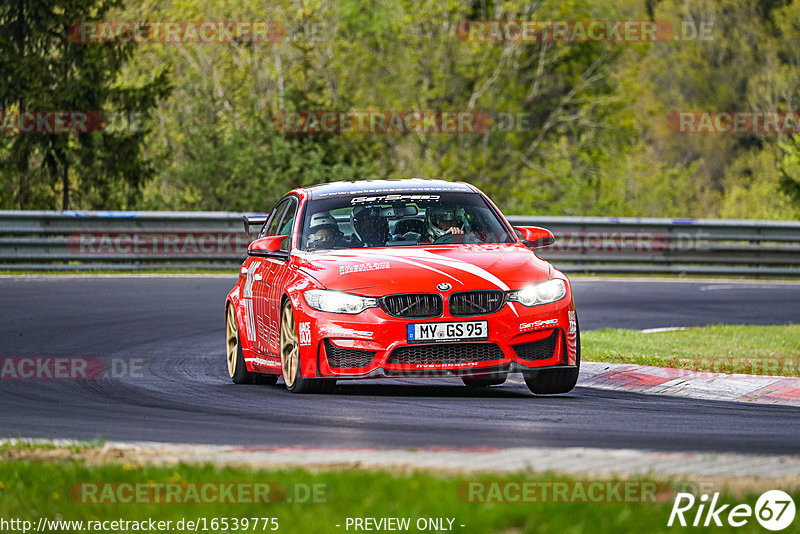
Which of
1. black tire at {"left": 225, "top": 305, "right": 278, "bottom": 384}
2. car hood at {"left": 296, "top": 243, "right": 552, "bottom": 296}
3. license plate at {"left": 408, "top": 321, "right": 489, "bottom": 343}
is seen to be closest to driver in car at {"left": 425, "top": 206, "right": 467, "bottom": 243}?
car hood at {"left": 296, "top": 243, "right": 552, "bottom": 296}

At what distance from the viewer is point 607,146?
4300 cm

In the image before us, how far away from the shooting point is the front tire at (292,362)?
10.4 m

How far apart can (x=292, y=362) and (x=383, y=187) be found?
1987 mm

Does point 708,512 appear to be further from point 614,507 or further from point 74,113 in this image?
point 74,113

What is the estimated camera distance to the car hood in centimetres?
1002

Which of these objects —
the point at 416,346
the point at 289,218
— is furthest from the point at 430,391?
the point at 289,218

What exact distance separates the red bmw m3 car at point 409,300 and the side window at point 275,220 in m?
0.94

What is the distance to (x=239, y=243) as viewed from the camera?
25047 mm

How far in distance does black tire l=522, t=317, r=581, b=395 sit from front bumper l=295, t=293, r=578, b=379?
32cm

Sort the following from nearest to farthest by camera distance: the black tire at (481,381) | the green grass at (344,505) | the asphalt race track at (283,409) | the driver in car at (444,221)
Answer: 1. the green grass at (344,505)
2. the asphalt race track at (283,409)
3. the black tire at (481,381)
4. the driver in car at (444,221)

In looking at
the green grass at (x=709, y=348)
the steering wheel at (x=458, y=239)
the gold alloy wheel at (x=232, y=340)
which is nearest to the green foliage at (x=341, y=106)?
the green grass at (x=709, y=348)

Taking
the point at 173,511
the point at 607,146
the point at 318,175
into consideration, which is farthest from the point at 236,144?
the point at 173,511

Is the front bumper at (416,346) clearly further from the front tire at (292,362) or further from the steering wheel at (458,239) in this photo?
the steering wheel at (458,239)

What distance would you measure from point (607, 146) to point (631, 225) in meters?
17.4
